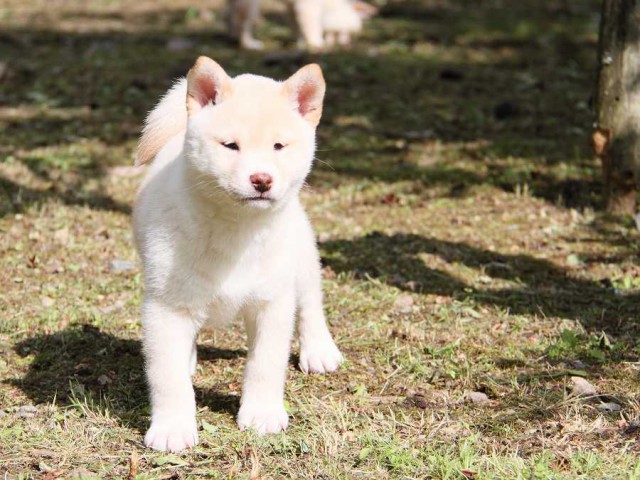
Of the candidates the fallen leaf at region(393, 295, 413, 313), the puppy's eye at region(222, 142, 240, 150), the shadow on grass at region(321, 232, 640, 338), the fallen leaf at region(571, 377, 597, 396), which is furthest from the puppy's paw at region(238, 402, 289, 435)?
the shadow on grass at region(321, 232, 640, 338)

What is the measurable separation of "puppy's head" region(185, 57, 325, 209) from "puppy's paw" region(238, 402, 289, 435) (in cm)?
93

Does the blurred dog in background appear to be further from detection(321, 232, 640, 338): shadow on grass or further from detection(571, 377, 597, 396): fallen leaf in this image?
detection(571, 377, 597, 396): fallen leaf

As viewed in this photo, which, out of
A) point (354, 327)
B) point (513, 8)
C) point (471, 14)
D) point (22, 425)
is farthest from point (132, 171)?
point (513, 8)

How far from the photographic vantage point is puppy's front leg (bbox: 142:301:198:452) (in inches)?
157

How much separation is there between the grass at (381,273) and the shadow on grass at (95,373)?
15mm

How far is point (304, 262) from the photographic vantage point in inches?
187

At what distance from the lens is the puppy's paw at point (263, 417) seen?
416 cm

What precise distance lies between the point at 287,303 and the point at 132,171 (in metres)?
4.41

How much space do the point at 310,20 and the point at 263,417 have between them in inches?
333

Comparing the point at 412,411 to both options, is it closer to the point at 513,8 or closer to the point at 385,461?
the point at 385,461

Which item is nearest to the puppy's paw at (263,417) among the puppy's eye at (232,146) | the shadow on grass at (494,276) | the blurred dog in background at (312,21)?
the puppy's eye at (232,146)

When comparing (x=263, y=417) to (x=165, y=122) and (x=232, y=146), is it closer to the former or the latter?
(x=232, y=146)

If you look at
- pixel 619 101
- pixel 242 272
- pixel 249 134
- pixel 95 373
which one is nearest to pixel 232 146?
pixel 249 134

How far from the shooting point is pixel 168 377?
3.99 metres
